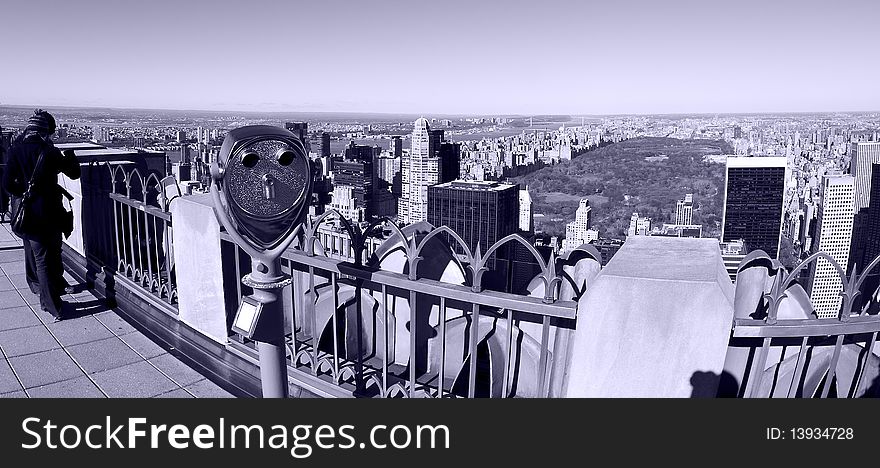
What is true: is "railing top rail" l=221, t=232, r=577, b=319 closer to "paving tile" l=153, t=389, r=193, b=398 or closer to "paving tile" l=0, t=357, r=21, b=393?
"paving tile" l=153, t=389, r=193, b=398

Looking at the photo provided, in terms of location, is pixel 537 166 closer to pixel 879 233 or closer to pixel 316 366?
pixel 879 233

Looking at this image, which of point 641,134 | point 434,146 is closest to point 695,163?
point 641,134

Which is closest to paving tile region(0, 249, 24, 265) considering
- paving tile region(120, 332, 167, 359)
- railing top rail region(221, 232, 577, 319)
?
paving tile region(120, 332, 167, 359)

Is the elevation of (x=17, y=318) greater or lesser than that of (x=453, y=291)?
lesser

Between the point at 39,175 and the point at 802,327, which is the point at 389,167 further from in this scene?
the point at 802,327

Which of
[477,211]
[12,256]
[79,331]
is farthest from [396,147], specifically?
[79,331]

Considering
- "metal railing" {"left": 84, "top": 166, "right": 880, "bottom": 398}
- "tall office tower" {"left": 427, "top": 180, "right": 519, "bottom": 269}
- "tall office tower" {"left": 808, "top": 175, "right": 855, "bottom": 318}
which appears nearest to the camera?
"metal railing" {"left": 84, "top": 166, "right": 880, "bottom": 398}
